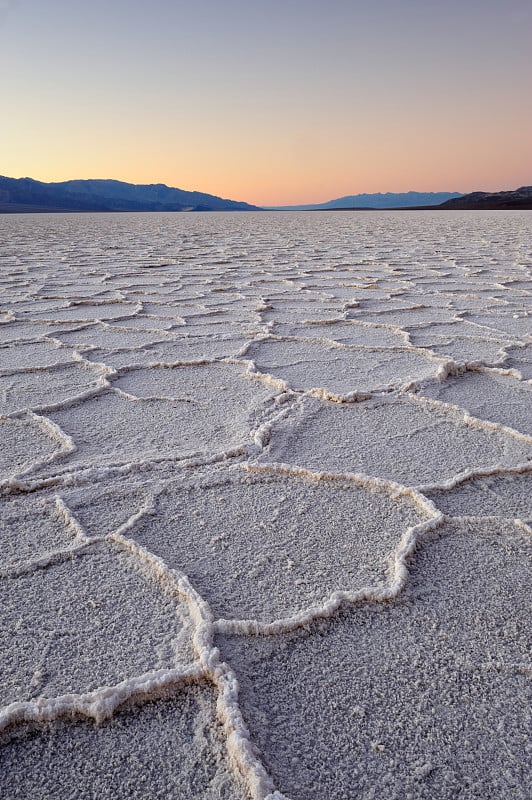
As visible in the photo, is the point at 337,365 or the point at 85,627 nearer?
the point at 85,627

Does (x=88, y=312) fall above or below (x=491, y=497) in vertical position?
below

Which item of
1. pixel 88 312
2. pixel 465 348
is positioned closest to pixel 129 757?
pixel 465 348

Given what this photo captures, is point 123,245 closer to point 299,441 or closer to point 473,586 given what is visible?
point 299,441

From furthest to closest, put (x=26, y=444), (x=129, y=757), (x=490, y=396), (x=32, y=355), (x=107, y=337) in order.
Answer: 1. (x=107, y=337)
2. (x=32, y=355)
3. (x=490, y=396)
4. (x=26, y=444)
5. (x=129, y=757)

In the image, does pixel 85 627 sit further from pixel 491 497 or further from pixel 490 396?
pixel 490 396

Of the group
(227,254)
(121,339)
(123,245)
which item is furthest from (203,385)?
(123,245)

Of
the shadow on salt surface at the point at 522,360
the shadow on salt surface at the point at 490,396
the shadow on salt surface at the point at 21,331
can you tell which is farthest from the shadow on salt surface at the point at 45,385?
the shadow on salt surface at the point at 522,360
